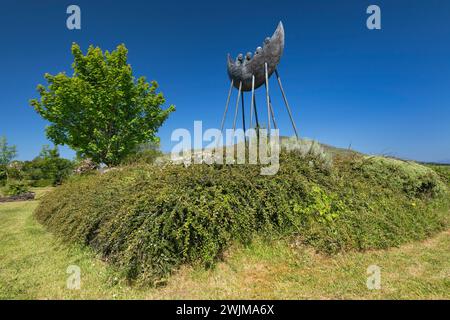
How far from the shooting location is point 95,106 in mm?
11992

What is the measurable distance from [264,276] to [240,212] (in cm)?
104

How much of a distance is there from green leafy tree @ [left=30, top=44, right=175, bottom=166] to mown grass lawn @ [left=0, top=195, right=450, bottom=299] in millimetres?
8828

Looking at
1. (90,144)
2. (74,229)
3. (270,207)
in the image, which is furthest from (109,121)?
(270,207)

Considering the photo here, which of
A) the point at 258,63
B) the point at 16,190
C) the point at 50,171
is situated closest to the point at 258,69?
the point at 258,63

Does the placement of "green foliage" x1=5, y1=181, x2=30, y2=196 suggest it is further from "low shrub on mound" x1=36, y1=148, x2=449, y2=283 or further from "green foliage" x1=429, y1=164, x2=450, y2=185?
"green foliage" x1=429, y1=164, x2=450, y2=185

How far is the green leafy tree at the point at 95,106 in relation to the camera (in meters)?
12.0

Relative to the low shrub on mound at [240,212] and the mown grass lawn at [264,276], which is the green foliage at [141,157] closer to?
the low shrub on mound at [240,212]

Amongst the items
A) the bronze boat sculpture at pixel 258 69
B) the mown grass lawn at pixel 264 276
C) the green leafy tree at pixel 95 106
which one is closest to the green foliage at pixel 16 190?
the green leafy tree at pixel 95 106

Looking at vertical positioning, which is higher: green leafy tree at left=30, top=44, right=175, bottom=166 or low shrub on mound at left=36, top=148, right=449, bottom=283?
green leafy tree at left=30, top=44, right=175, bottom=166

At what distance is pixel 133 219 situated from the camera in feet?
12.6

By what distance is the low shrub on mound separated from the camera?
3695 mm

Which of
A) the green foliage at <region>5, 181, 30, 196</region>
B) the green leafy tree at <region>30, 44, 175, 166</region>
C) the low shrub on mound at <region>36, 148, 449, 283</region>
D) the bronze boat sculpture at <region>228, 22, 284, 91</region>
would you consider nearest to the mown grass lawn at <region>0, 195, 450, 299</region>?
the low shrub on mound at <region>36, 148, 449, 283</region>

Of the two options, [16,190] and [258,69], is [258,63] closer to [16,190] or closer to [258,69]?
[258,69]
